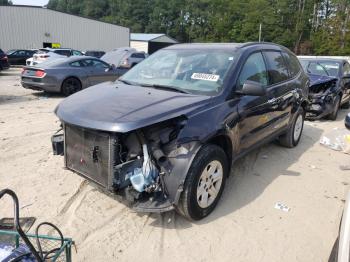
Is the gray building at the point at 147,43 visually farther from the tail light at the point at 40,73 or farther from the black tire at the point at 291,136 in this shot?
the black tire at the point at 291,136

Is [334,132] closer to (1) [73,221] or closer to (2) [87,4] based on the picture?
(1) [73,221]

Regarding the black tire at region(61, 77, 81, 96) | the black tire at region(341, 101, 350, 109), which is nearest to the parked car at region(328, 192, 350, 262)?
the black tire at region(341, 101, 350, 109)

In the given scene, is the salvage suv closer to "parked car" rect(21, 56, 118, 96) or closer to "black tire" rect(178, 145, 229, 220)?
"black tire" rect(178, 145, 229, 220)

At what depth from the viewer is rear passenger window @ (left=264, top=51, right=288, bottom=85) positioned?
480 centimetres

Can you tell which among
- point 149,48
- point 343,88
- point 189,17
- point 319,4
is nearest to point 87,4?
point 189,17

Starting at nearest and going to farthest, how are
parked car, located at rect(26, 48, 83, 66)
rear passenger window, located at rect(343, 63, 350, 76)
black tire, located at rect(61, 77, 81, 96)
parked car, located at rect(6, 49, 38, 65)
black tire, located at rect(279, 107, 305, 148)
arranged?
black tire, located at rect(279, 107, 305, 148)
rear passenger window, located at rect(343, 63, 350, 76)
black tire, located at rect(61, 77, 81, 96)
parked car, located at rect(26, 48, 83, 66)
parked car, located at rect(6, 49, 38, 65)

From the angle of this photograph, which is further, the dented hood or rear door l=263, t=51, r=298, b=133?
rear door l=263, t=51, r=298, b=133

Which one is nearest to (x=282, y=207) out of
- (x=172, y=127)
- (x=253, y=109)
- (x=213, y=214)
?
(x=213, y=214)

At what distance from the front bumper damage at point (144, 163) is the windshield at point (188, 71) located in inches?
33.1

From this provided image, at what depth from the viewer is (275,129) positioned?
498 cm

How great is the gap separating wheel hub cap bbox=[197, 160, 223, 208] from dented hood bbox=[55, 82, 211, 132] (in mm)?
664

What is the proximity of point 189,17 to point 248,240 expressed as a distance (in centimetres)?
8951

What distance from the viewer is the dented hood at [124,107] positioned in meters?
2.91

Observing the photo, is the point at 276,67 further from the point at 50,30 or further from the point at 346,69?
the point at 50,30
